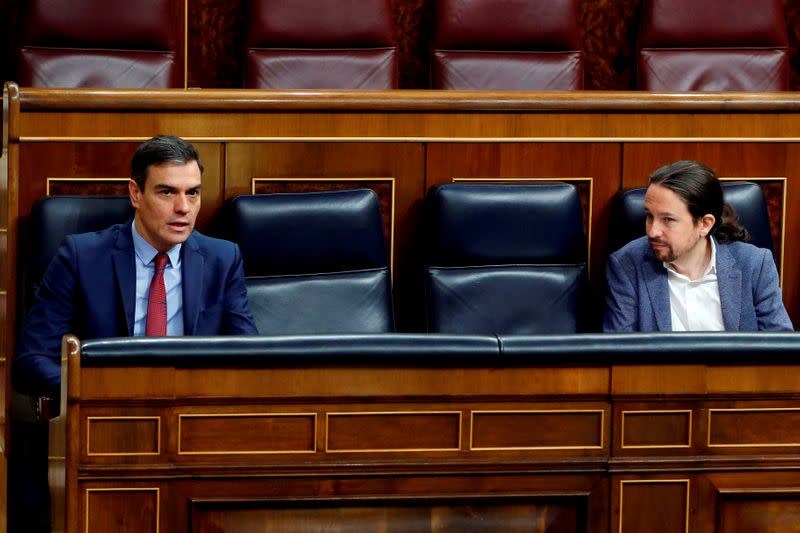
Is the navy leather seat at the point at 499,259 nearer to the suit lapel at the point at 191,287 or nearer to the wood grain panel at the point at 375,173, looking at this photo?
the wood grain panel at the point at 375,173

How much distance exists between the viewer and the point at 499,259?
1.09 meters

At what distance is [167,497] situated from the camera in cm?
65

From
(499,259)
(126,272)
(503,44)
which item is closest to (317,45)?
(503,44)

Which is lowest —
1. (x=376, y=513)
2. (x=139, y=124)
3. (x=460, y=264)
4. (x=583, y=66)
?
(x=376, y=513)

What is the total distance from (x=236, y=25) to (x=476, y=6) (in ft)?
1.09

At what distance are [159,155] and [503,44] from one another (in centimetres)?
66

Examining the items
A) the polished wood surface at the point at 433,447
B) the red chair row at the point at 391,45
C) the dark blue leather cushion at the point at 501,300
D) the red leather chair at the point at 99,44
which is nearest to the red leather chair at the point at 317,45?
the red chair row at the point at 391,45

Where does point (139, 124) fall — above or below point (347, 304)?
above

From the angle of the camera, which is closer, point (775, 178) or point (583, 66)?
point (775, 178)

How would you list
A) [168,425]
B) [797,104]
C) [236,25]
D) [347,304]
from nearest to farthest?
[168,425]
[347,304]
[797,104]
[236,25]

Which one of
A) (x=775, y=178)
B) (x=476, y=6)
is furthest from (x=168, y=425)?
(x=476, y=6)

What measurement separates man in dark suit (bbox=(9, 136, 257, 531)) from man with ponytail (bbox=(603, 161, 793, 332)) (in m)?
0.34

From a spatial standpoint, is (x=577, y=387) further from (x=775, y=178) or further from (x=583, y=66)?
(x=583, y=66)

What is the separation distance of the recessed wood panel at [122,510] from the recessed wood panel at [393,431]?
103mm
